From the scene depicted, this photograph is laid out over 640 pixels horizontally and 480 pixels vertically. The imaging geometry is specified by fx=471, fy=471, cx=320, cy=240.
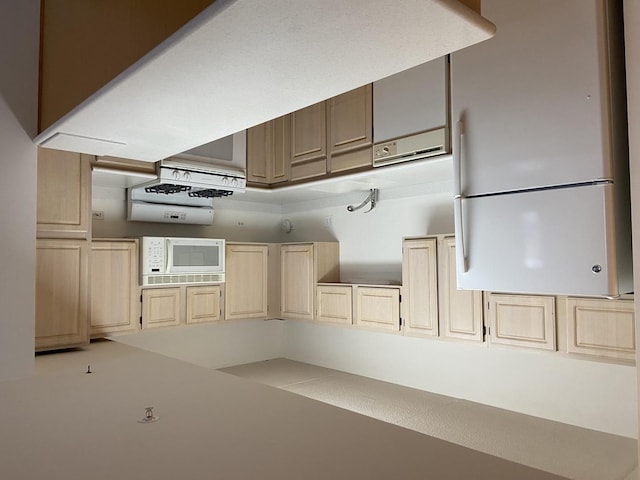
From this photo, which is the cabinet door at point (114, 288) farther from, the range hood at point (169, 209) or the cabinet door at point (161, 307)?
the range hood at point (169, 209)

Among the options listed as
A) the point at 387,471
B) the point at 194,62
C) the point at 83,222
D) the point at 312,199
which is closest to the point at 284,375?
the point at 312,199

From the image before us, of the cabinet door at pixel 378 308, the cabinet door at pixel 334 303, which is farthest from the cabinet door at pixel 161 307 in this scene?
the cabinet door at pixel 378 308

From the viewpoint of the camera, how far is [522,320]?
2.07m

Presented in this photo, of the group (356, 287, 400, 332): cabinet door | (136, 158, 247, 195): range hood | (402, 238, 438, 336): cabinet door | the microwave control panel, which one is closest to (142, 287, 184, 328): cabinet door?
the microwave control panel

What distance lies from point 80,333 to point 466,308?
185cm

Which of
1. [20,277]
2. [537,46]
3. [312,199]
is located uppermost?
[537,46]

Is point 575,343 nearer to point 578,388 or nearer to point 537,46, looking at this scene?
point 578,388

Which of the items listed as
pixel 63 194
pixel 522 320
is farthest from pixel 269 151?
pixel 522 320

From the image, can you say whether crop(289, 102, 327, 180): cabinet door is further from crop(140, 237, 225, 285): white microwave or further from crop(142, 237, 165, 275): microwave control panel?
crop(142, 237, 165, 275): microwave control panel

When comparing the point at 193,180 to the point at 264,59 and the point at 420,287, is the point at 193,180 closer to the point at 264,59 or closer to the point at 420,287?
the point at 420,287

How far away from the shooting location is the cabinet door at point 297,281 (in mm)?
3256

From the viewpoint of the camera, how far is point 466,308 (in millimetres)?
2297

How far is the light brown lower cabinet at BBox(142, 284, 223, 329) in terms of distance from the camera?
2777 millimetres

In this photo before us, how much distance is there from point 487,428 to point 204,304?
1822mm
